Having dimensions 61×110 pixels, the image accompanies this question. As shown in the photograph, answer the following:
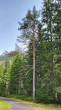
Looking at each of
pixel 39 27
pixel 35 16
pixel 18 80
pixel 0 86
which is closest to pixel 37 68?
pixel 39 27

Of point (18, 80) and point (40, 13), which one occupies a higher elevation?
point (40, 13)

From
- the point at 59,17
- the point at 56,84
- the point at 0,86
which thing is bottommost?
the point at 0,86

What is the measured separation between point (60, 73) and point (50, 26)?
7.24 meters

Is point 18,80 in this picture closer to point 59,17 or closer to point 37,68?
point 37,68

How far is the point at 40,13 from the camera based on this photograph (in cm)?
1748

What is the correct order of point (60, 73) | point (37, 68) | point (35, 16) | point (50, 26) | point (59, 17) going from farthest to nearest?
point (37, 68) < point (35, 16) < point (50, 26) < point (59, 17) < point (60, 73)

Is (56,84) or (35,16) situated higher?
(35,16)

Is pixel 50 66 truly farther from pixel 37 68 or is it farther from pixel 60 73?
pixel 37 68

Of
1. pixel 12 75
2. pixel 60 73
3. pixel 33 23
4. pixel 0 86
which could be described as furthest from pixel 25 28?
pixel 0 86

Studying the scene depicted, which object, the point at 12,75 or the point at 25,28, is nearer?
the point at 25,28

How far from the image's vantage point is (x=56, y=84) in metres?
11.7

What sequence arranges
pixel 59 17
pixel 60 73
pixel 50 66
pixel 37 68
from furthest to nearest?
1. pixel 37 68
2. pixel 50 66
3. pixel 59 17
4. pixel 60 73

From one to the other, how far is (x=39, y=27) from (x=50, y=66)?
7.93 m

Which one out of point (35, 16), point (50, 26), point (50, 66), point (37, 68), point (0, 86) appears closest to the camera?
point (50, 66)
